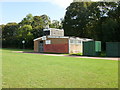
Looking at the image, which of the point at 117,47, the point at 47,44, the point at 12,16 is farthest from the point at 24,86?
the point at 47,44

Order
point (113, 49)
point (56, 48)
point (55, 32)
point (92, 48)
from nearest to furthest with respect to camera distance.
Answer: point (113, 49) < point (92, 48) < point (56, 48) < point (55, 32)

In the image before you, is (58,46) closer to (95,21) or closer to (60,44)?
(60,44)

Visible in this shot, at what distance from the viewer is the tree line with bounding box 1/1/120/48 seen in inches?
1102

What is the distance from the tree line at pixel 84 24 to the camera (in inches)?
1102

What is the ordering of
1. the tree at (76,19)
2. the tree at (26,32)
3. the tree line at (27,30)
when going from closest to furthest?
the tree at (76,19), the tree at (26,32), the tree line at (27,30)

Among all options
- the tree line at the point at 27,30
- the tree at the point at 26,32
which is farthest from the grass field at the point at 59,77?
the tree line at the point at 27,30

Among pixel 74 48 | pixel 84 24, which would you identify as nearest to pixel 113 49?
pixel 74 48

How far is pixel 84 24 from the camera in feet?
122

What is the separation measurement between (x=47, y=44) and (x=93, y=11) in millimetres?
12775

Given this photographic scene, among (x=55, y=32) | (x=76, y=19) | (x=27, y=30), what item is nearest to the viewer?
(x=55, y=32)

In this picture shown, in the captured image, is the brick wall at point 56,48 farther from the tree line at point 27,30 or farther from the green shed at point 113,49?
the tree line at point 27,30

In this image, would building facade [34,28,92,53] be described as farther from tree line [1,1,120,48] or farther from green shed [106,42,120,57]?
green shed [106,42,120,57]

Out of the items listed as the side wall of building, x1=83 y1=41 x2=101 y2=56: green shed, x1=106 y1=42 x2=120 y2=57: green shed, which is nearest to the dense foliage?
the side wall of building

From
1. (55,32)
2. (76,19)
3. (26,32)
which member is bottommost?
(55,32)
